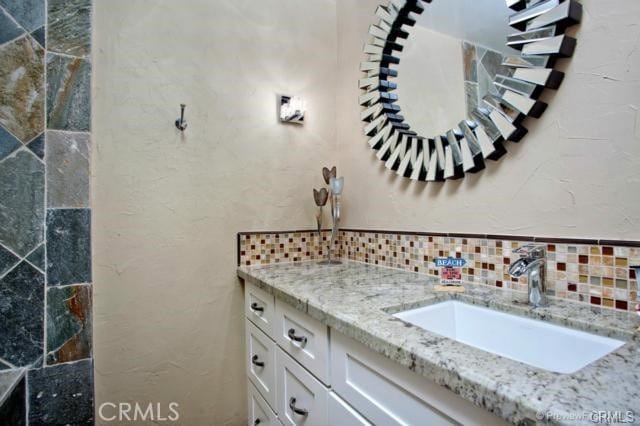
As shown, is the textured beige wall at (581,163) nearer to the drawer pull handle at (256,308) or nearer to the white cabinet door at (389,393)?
the white cabinet door at (389,393)

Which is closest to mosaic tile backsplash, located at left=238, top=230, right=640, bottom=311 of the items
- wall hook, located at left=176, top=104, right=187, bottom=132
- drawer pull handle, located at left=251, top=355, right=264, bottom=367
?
drawer pull handle, located at left=251, top=355, right=264, bottom=367

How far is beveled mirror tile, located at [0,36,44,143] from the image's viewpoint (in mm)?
1157

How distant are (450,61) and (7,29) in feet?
5.17

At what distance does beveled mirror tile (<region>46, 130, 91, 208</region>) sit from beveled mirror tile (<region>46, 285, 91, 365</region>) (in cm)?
32

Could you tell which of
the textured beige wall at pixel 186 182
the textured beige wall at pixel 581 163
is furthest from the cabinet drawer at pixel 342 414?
the textured beige wall at pixel 186 182

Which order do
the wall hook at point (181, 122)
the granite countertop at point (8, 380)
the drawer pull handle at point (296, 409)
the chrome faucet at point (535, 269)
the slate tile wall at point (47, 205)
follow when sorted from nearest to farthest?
the chrome faucet at point (535, 269) < the drawer pull handle at point (296, 409) < the granite countertop at point (8, 380) < the slate tile wall at point (47, 205) < the wall hook at point (181, 122)

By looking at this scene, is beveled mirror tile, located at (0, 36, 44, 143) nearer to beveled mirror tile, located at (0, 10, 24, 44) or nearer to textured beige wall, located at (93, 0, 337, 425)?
beveled mirror tile, located at (0, 10, 24, 44)

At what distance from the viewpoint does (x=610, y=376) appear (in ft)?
1.58

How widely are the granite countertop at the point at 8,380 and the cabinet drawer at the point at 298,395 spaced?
0.85m

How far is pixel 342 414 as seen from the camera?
0.78 metres

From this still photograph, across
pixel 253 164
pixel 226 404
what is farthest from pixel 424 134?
pixel 226 404

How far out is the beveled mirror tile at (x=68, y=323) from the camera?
1.20 m

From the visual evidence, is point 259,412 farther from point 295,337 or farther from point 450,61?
point 450,61

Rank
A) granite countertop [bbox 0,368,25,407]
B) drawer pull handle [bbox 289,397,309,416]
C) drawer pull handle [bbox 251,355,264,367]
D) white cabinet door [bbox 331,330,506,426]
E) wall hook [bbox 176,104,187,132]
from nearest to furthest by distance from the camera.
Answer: white cabinet door [bbox 331,330,506,426] → drawer pull handle [bbox 289,397,309,416] → granite countertop [bbox 0,368,25,407] → drawer pull handle [bbox 251,355,264,367] → wall hook [bbox 176,104,187,132]
